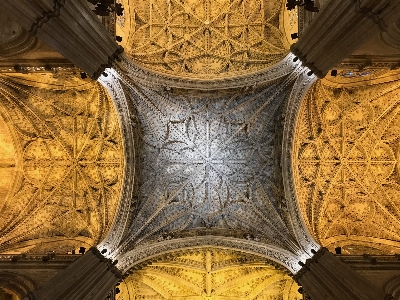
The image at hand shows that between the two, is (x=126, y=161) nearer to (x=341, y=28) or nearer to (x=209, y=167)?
(x=209, y=167)

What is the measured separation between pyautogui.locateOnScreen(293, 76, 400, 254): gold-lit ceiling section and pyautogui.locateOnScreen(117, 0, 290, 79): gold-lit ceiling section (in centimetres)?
256

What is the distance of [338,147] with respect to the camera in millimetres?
13195

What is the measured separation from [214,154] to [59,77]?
231 inches

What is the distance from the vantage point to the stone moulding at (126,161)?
11.4 m

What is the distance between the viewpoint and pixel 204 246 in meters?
12.3

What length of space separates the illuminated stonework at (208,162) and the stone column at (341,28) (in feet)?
13.6

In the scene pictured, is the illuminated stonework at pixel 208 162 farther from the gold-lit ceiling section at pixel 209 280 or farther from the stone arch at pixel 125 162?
the gold-lit ceiling section at pixel 209 280

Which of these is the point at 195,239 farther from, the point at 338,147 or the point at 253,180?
the point at 338,147

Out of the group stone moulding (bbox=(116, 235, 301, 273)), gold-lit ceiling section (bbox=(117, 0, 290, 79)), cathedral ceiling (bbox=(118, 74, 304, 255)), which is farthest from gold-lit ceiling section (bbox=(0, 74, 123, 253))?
gold-lit ceiling section (bbox=(117, 0, 290, 79))

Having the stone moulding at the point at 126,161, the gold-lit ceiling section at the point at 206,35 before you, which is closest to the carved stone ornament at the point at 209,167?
the stone moulding at the point at 126,161

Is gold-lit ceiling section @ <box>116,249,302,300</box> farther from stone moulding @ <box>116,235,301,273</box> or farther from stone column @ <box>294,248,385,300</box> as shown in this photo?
stone column @ <box>294,248,385,300</box>

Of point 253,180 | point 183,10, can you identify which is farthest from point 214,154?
point 183,10

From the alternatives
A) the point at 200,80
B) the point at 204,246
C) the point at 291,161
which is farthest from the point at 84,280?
the point at 291,161

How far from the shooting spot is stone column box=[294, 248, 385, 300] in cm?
747
